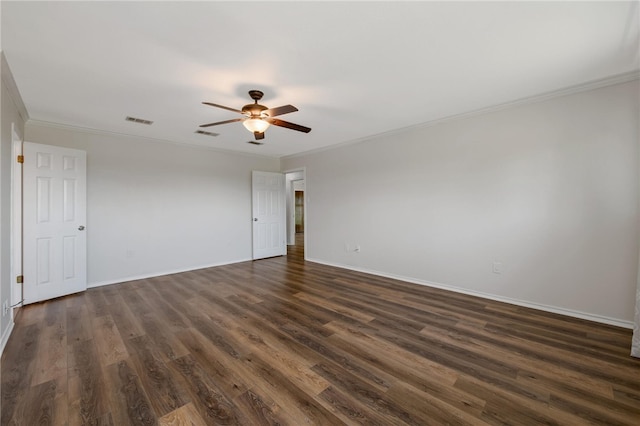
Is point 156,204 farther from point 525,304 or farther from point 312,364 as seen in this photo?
point 525,304

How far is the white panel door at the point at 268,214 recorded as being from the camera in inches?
241

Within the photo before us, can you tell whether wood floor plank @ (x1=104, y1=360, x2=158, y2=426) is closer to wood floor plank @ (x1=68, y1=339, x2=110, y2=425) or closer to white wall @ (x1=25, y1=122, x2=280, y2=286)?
wood floor plank @ (x1=68, y1=339, x2=110, y2=425)

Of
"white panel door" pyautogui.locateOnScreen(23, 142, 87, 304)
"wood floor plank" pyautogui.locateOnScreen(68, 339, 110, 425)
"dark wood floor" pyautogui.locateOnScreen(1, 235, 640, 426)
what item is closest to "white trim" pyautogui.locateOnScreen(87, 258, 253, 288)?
"white panel door" pyautogui.locateOnScreen(23, 142, 87, 304)

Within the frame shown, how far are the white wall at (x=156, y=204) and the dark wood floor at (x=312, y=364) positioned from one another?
1.12m

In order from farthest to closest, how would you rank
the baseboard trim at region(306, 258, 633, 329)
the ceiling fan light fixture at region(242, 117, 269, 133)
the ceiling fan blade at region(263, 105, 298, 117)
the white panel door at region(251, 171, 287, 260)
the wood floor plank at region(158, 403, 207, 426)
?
the white panel door at region(251, 171, 287, 260), the ceiling fan light fixture at region(242, 117, 269, 133), the baseboard trim at region(306, 258, 633, 329), the ceiling fan blade at region(263, 105, 298, 117), the wood floor plank at region(158, 403, 207, 426)

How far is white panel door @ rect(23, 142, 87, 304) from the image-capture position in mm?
3383

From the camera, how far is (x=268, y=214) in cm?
636

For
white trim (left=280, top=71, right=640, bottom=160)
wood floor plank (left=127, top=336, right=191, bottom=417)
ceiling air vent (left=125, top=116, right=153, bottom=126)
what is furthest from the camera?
ceiling air vent (left=125, top=116, right=153, bottom=126)

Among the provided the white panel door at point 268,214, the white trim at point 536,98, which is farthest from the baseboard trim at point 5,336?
the white trim at point 536,98

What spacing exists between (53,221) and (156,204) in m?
1.37

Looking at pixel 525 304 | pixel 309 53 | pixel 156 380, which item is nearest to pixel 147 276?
pixel 156 380

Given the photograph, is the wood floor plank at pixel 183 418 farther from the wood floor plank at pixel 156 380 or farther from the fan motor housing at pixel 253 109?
the fan motor housing at pixel 253 109

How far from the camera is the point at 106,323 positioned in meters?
2.83

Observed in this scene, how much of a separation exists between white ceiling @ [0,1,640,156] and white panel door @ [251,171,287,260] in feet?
9.35
